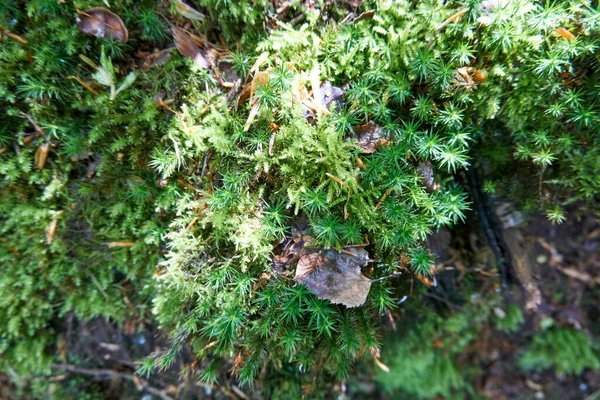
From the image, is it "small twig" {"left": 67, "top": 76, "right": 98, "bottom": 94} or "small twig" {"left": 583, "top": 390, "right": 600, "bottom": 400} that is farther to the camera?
"small twig" {"left": 583, "top": 390, "right": 600, "bottom": 400}

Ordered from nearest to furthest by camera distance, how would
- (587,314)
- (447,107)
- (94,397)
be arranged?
(447,107)
(94,397)
(587,314)

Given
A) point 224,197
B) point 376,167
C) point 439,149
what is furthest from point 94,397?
point 439,149

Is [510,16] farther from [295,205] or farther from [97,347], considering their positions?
[97,347]

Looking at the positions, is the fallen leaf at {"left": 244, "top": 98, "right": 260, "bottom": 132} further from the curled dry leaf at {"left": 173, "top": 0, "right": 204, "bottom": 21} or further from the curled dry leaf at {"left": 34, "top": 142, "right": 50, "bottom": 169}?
the curled dry leaf at {"left": 34, "top": 142, "right": 50, "bottom": 169}

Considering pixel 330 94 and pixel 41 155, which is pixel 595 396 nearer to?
pixel 330 94

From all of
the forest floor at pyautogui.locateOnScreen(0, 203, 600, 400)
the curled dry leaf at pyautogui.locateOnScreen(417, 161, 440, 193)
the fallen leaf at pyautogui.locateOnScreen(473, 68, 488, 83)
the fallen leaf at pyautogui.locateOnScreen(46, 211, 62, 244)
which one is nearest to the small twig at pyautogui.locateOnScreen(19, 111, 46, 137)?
the fallen leaf at pyautogui.locateOnScreen(46, 211, 62, 244)

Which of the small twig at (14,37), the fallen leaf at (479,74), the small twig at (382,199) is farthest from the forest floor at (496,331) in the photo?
the small twig at (14,37)
